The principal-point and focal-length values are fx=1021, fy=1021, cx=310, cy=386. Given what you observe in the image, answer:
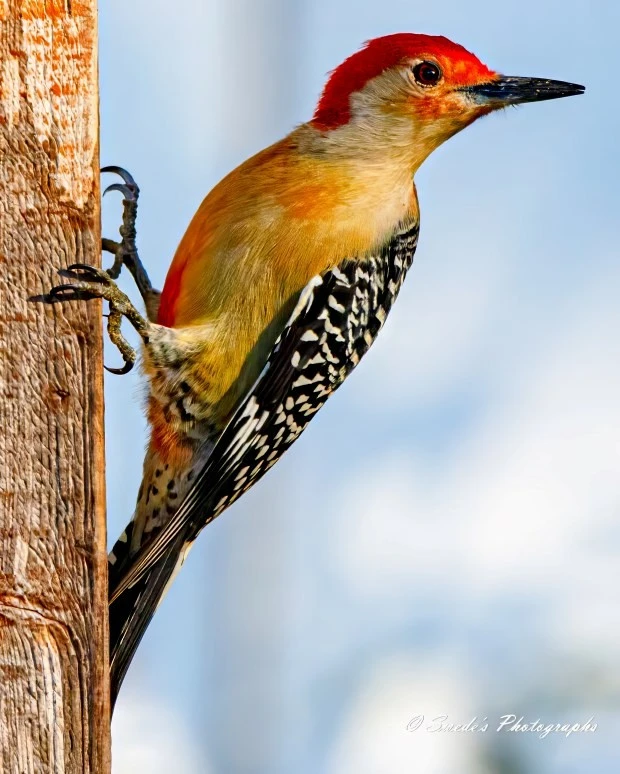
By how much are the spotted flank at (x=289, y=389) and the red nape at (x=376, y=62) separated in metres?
0.53

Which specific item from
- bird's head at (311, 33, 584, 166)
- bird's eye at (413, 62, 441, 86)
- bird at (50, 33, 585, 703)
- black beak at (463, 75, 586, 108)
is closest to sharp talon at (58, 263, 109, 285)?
bird at (50, 33, 585, 703)

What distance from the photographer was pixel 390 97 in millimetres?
3730

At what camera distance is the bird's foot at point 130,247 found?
13.1 ft

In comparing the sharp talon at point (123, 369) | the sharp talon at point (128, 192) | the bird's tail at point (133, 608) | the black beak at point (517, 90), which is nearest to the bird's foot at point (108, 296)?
the sharp talon at point (123, 369)

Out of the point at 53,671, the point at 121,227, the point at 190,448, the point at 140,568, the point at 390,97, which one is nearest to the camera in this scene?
the point at 53,671

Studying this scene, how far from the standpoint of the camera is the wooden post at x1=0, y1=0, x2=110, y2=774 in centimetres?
239

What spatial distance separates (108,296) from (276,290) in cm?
66

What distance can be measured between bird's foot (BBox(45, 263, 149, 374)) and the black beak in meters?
1.49

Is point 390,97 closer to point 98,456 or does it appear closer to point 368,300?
point 368,300

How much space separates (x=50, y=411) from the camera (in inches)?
96.8

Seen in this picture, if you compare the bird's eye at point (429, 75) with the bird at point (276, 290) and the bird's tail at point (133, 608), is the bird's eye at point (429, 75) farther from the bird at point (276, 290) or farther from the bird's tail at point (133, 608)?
the bird's tail at point (133, 608)

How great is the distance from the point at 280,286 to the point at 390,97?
2.94 ft

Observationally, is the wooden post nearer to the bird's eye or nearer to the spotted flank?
the spotted flank

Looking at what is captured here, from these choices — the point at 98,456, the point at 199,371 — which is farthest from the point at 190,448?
the point at 98,456
